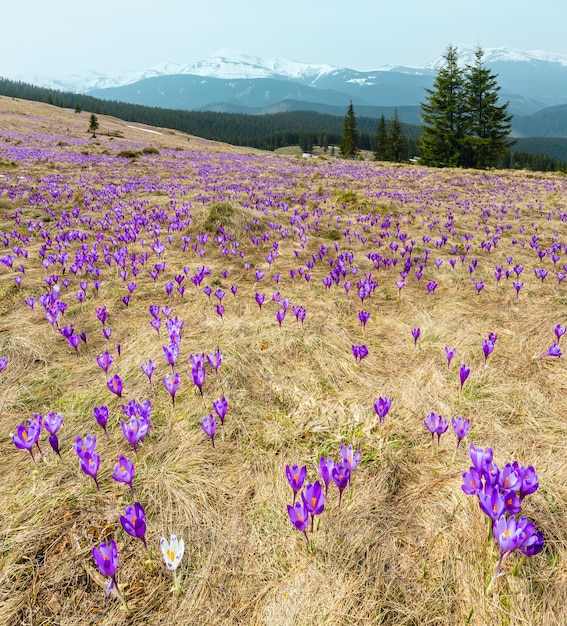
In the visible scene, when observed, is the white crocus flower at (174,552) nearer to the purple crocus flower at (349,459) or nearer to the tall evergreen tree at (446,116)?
the purple crocus flower at (349,459)

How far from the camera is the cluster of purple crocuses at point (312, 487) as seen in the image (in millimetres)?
2014

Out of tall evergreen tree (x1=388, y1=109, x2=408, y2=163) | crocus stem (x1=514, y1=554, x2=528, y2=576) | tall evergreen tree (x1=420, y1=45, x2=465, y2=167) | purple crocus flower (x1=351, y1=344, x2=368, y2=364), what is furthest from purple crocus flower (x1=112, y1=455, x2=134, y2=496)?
tall evergreen tree (x1=388, y1=109, x2=408, y2=163)

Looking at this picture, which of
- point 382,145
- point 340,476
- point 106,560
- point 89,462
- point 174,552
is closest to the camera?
point 106,560

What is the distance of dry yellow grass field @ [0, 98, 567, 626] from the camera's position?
6.21 ft

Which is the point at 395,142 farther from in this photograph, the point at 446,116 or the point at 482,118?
the point at 482,118

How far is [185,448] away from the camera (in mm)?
2865

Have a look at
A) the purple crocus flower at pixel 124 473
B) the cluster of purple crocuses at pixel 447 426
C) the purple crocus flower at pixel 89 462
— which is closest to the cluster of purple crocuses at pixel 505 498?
the cluster of purple crocuses at pixel 447 426

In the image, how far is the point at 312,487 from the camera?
2.05 meters

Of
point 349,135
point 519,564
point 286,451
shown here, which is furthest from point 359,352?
point 349,135

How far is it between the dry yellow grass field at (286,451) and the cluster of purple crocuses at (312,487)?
25 centimetres

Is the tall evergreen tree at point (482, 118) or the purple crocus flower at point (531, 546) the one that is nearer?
the purple crocus flower at point (531, 546)

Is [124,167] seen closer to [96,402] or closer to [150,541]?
[96,402]

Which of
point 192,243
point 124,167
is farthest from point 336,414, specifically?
point 124,167

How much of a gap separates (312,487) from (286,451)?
0.83 meters
